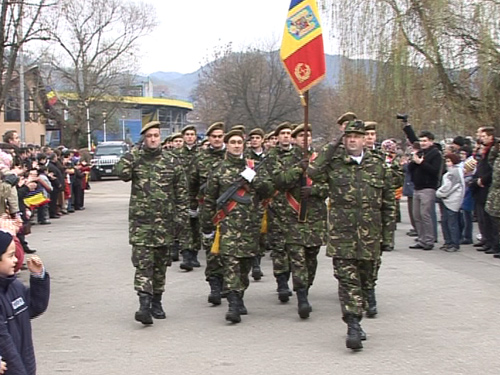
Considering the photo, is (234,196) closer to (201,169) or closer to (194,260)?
(201,169)

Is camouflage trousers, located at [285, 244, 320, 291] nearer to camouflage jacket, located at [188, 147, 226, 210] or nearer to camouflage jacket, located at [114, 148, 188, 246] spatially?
camouflage jacket, located at [114, 148, 188, 246]

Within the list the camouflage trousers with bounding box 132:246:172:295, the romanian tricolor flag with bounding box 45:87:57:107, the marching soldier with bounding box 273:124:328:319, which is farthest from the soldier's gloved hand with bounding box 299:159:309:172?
the romanian tricolor flag with bounding box 45:87:57:107

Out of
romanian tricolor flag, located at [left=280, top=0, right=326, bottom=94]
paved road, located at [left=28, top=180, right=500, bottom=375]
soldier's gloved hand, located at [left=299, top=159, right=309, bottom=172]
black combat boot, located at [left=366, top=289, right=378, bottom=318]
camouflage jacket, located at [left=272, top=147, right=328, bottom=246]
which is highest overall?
romanian tricolor flag, located at [left=280, top=0, right=326, bottom=94]

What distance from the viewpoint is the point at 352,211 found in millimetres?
7027

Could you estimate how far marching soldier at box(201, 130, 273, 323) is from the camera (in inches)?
318

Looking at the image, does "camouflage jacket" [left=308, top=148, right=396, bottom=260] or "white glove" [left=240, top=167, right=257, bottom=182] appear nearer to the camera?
"camouflage jacket" [left=308, top=148, right=396, bottom=260]

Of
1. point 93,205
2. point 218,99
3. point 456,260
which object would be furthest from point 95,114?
point 456,260

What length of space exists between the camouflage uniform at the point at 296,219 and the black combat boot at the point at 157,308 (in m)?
1.48

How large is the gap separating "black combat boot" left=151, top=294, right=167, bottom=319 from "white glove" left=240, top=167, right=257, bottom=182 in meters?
1.60

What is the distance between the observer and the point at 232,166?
330 inches

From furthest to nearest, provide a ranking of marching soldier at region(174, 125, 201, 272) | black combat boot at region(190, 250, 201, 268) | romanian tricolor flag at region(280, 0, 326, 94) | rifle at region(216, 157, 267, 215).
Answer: black combat boot at region(190, 250, 201, 268)
marching soldier at region(174, 125, 201, 272)
romanian tricolor flag at region(280, 0, 326, 94)
rifle at region(216, 157, 267, 215)

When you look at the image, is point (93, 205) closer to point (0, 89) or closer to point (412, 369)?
point (0, 89)

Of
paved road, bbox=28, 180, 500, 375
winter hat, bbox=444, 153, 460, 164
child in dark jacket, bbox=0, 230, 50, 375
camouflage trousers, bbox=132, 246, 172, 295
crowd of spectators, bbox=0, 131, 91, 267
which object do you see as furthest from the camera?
winter hat, bbox=444, 153, 460, 164

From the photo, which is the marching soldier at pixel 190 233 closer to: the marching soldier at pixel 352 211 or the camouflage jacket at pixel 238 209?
the camouflage jacket at pixel 238 209
